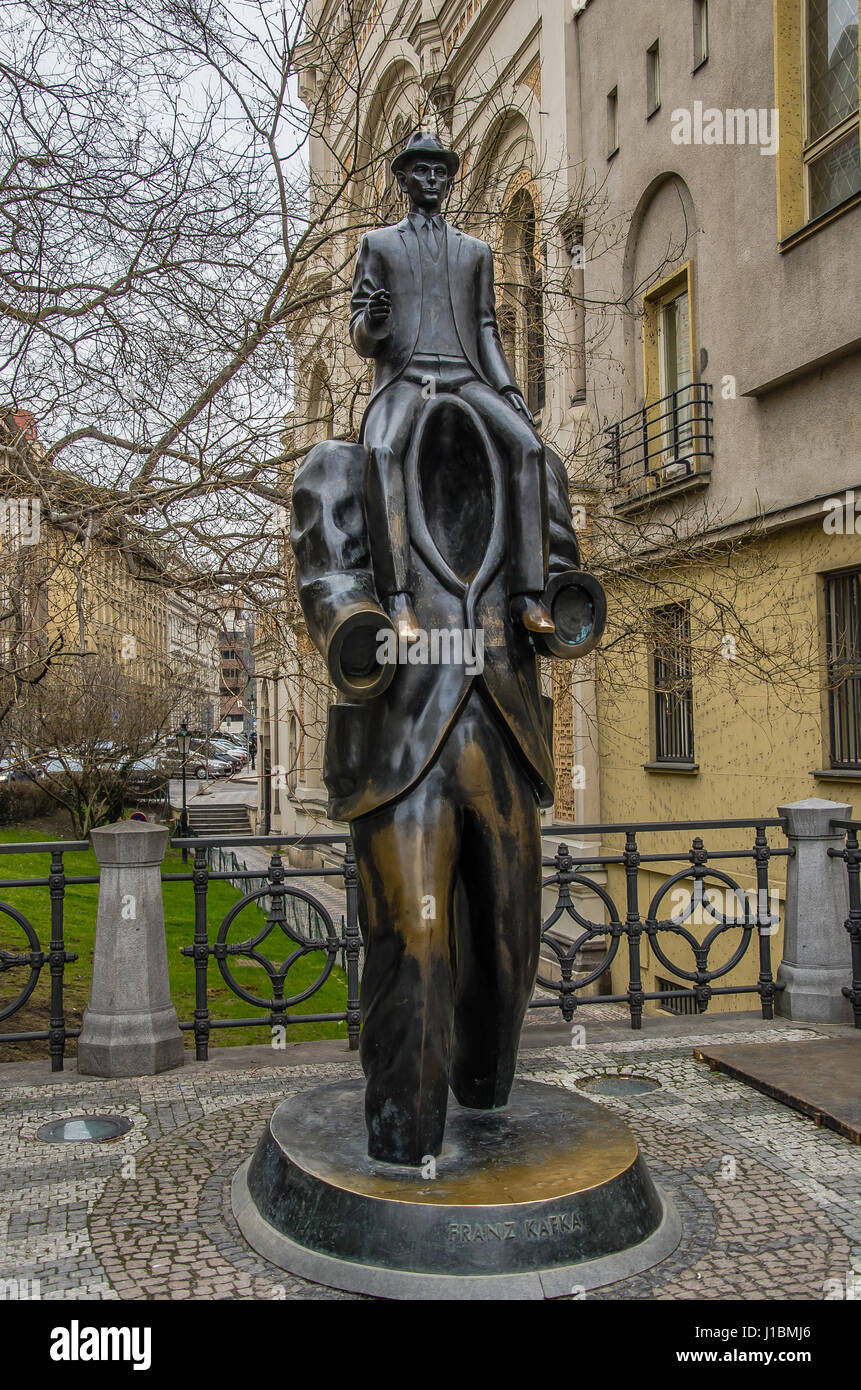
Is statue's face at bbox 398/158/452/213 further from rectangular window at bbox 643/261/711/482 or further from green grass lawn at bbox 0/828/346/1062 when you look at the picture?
rectangular window at bbox 643/261/711/482

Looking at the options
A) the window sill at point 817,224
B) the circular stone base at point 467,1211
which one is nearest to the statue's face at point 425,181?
the circular stone base at point 467,1211

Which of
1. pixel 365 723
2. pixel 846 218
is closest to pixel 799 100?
pixel 846 218

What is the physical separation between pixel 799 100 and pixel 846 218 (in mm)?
2037

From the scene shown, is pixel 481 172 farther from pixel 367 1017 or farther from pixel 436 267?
pixel 367 1017

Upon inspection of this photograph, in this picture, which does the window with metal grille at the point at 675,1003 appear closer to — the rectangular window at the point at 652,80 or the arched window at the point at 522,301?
the arched window at the point at 522,301

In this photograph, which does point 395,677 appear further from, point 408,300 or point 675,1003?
point 675,1003

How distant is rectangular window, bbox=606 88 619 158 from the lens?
53.9ft

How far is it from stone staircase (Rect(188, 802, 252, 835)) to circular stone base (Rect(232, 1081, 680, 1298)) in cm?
3996

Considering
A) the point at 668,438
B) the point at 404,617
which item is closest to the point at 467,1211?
the point at 404,617

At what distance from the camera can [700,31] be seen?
14.1 m

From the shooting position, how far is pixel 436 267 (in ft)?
13.1

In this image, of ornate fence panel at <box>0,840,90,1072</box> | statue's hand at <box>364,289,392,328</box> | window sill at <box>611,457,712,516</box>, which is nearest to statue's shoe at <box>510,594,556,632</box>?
statue's hand at <box>364,289,392,328</box>

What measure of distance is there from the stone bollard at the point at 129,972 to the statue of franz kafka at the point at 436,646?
2.67m

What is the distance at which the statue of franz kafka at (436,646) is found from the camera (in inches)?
140
